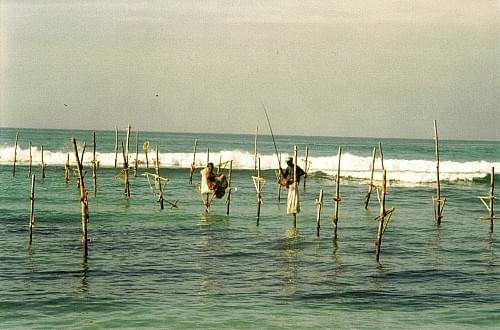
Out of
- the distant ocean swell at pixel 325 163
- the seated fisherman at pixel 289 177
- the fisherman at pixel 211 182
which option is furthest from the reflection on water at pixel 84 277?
the distant ocean swell at pixel 325 163

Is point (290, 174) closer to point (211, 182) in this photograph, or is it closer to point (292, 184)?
point (292, 184)

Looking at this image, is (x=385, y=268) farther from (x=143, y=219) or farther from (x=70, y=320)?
(x=143, y=219)

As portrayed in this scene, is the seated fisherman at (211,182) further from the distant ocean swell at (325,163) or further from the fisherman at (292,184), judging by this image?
the distant ocean swell at (325,163)

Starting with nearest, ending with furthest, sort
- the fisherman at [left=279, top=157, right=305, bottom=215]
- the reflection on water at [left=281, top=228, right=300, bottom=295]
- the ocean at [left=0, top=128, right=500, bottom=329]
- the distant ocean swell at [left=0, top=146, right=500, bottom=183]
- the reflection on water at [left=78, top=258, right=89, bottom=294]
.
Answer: the ocean at [left=0, top=128, right=500, bottom=329]
the reflection on water at [left=78, top=258, right=89, bottom=294]
the reflection on water at [left=281, top=228, right=300, bottom=295]
the fisherman at [left=279, top=157, right=305, bottom=215]
the distant ocean swell at [left=0, top=146, right=500, bottom=183]

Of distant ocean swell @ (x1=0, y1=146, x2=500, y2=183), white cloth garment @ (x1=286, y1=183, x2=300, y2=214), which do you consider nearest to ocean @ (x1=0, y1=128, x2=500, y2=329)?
white cloth garment @ (x1=286, y1=183, x2=300, y2=214)

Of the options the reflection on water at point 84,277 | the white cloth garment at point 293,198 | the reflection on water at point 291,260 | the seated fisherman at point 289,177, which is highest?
the seated fisherman at point 289,177

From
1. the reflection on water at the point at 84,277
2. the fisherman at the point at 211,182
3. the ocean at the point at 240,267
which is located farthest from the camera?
the fisherman at the point at 211,182

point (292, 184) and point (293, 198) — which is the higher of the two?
point (292, 184)

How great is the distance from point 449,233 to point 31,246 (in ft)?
34.5

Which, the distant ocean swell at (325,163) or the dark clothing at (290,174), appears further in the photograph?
the distant ocean swell at (325,163)

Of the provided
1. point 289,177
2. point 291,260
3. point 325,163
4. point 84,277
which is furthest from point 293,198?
point 325,163

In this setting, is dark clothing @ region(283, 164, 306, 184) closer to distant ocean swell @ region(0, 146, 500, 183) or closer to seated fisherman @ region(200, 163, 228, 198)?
seated fisherman @ region(200, 163, 228, 198)

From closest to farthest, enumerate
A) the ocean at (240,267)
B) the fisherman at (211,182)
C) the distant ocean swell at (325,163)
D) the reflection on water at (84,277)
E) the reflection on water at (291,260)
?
the ocean at (240,267), the reflection on water at (84,277), the reflection on water at (291,260), the fisherman at (211,182), the distant ocean swell at (325,163)

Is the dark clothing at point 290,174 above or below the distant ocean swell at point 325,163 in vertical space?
above
